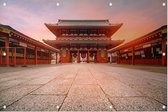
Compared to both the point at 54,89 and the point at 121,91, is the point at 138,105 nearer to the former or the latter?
the point at 121,91

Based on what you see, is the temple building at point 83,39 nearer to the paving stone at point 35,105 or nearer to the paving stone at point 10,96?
the paving stone at point 10,96

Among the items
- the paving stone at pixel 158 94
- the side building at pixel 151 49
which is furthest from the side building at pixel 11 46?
the side building at pixel 151 49

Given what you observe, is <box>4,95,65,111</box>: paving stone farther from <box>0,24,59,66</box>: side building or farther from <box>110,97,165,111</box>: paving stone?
<box>0,24,59,66</box>: side building

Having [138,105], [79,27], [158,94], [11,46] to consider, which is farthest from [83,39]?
[138,105]

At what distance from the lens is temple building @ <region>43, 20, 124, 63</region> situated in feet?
73.4

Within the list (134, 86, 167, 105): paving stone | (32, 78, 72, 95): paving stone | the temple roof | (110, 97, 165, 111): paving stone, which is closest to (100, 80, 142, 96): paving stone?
(134, 86, 167, 105): paving stone

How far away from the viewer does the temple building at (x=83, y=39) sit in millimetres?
22375

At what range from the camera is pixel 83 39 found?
78.2 feet

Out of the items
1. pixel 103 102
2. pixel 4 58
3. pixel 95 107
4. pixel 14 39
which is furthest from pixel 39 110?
pixel 14 39

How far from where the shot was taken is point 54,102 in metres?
1.69

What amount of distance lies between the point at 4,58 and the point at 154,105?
448 inches

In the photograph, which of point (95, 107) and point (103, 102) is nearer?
point (95, 107)

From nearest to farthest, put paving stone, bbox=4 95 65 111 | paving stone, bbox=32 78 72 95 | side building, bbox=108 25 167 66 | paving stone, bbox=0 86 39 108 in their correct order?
paving stone, bbox=4 95 65 111, paving stone, bbox=0 86 39 108, paving stone, bbox=32 78 72 95, side building, bbox=108 25 167 66

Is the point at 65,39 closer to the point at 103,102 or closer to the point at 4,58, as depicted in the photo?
the point at 4,58
